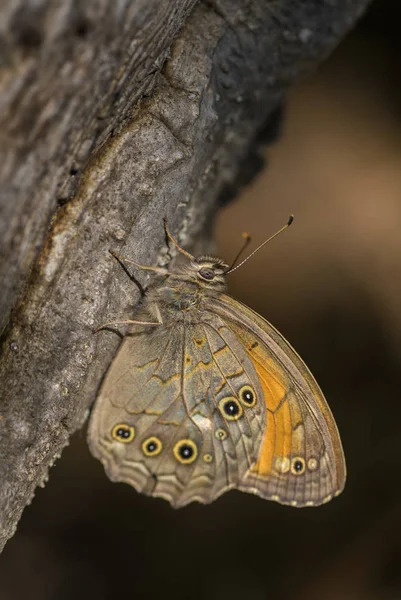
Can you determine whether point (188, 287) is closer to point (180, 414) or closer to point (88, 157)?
point (180, 414)

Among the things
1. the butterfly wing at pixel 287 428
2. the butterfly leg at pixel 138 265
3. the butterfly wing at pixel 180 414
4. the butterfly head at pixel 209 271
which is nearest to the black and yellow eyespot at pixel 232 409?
the butterfly wing at pixel 180 414

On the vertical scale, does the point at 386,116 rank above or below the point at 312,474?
above

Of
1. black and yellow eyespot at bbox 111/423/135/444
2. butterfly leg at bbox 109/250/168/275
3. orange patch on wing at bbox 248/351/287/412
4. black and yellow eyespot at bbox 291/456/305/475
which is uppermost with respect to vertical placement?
butterfly leg at bbox 109/250/168/275

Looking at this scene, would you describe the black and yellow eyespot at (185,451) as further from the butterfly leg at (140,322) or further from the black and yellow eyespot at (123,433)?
the butterfly leg at (140,322)

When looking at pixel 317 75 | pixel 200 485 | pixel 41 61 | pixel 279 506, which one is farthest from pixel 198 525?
pixel 317 75

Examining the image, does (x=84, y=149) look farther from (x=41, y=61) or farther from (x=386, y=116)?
(x=386, y=116)

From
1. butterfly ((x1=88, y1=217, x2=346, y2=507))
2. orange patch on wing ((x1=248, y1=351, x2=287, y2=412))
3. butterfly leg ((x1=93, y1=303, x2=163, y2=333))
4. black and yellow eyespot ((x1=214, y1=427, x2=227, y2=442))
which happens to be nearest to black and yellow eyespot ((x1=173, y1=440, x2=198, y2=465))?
butterfly ((x1=88, y1=217, x2=346, y2=507))

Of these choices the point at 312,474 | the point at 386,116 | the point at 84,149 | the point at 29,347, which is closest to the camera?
the point at 84,149

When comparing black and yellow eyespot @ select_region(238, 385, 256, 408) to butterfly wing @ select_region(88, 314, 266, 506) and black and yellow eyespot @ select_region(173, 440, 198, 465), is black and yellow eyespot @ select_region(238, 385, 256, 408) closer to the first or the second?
butterfly wing @ select_region(88, 314, 266, 506)
